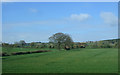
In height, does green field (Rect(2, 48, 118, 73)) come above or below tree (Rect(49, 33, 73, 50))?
below

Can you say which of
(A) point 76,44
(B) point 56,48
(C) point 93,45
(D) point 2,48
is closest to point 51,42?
(B) point 56,48

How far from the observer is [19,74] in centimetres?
1359

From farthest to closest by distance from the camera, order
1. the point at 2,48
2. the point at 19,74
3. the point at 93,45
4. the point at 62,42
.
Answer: the point at 93,45, the point at 62,42, the point at 2,48, the point at 19,74

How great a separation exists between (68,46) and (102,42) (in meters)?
20.8

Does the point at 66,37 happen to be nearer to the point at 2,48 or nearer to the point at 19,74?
the point at 2,48

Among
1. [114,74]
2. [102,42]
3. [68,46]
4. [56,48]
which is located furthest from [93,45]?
[114,74]

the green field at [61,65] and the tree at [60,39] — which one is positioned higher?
the tree at [60,39]

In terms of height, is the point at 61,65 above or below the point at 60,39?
below

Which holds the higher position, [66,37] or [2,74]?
[66,37]

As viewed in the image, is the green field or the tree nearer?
the green field

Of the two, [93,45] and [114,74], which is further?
[93,45]

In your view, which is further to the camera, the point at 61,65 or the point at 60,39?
the point at 60,39

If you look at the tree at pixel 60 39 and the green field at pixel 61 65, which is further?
the tree at pixel 60 39

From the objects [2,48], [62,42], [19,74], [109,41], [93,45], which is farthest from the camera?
[93,45]
